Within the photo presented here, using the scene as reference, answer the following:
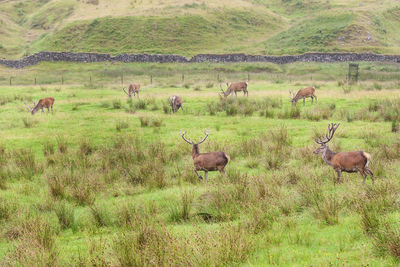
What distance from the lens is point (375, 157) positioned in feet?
30.5

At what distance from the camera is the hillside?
6694cm

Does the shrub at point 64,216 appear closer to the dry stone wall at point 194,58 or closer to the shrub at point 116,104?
the shrub at point 116,104

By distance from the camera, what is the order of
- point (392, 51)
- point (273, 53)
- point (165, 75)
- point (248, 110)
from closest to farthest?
point (248, 110), point (165, 75), point (392, 51), point (273, 53)

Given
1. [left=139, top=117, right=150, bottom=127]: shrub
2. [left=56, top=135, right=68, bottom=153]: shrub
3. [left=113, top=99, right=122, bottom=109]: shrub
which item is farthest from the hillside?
[left=56, top=135, right=68, bottom=153]: shrub

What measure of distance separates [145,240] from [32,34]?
98.3 meters

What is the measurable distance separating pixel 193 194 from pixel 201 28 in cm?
7351

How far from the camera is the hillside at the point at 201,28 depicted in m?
66.9

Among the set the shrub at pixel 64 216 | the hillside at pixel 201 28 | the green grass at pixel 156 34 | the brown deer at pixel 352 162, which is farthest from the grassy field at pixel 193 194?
the green grass at pixel 156 34

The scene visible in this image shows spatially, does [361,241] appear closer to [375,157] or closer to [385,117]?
[375,157]

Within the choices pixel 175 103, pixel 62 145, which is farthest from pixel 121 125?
pixel 175 103

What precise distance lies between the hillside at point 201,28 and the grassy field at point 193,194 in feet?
164

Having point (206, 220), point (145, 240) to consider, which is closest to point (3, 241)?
point (145, 240)

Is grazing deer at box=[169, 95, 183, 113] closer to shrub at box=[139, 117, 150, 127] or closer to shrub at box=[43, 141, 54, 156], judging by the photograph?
shrub at box=[139, 117, 150, 127]

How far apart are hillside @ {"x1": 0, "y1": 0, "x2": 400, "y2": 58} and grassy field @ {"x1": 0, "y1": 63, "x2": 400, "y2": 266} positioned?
49.8 metres
